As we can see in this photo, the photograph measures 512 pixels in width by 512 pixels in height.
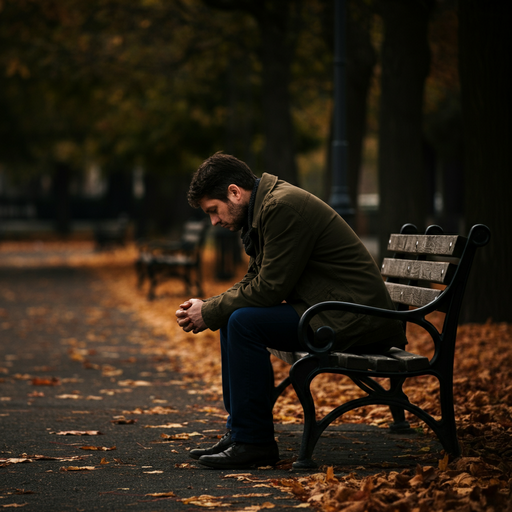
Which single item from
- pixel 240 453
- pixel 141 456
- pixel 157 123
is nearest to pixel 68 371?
pixel 141 456

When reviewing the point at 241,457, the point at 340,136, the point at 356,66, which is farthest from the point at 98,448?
the point at 356,66

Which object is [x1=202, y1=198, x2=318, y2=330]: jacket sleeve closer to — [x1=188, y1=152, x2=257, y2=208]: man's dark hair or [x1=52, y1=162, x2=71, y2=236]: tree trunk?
[x1=188, y1=152, x2=257, y2=208]: man's dark hair

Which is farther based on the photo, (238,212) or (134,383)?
(134,383)

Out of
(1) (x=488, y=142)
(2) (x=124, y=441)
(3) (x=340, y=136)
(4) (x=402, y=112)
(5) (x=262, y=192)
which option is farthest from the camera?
(4) (x=402, y=112)

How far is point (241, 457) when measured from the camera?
4.15 m

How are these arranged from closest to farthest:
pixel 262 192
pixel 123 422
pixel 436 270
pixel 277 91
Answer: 1. pixel 262 192
2. pixel 436 270
3. pixel 123 422
4. pixel 277 91

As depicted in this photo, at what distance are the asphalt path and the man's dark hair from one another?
1357 mm

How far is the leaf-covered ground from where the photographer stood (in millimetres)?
3477

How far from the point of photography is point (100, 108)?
2341cm

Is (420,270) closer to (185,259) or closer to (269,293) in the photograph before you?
(269,293)

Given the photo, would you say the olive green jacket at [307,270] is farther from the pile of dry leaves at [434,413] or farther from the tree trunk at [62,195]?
the tree trunk at [62,195]

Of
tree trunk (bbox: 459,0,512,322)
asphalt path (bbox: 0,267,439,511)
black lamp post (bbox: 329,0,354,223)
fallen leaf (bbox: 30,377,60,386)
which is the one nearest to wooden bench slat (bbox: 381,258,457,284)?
asphalt path (bbox: 0,267,439,511)

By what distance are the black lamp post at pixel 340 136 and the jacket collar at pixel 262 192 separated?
467cm

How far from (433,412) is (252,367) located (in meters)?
1.78
